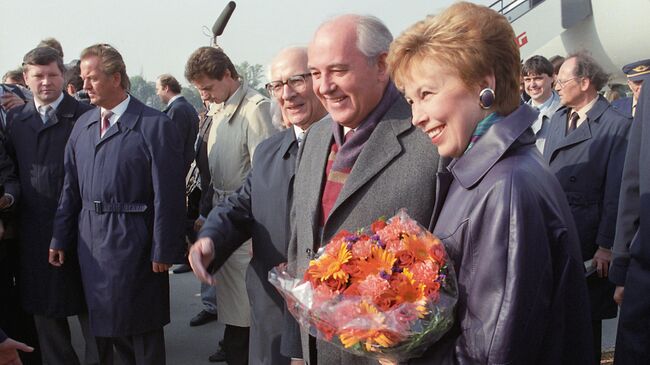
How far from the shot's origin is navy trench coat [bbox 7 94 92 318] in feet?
14.9

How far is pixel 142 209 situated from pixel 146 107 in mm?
737

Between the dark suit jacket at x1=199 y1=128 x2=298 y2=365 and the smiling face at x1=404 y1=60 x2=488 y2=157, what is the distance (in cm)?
132

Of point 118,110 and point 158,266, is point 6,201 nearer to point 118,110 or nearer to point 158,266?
point 118,110

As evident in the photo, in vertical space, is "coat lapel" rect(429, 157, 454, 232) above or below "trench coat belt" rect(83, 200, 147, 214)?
above

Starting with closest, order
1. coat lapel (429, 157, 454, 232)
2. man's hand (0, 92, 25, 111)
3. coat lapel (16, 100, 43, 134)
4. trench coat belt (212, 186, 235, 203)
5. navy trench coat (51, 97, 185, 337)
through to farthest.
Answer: coat lapel (429, 157, 454, 232) < navy trench coat (51, 97, 185, 337) < coat lapel (16, 100, 43, 134) < trench coat belt (212, 186, 235, 203) < man's hand (0, 92, 25, 111)

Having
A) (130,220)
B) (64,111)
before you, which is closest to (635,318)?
(130,220)

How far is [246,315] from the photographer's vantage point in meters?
4.44

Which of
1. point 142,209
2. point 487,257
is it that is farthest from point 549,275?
point 142,209

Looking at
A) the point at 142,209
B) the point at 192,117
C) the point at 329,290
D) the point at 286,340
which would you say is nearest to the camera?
the point at 329,290

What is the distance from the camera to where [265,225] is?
3141mm

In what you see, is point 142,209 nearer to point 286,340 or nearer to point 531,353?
point 286,340

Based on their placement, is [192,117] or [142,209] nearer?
[142,209]

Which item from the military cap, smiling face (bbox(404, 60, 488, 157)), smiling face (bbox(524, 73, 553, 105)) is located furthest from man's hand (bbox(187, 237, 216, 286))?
smiling face (bbox(524, 73, 553, 105))

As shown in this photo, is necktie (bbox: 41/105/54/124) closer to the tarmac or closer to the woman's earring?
the tarmac
